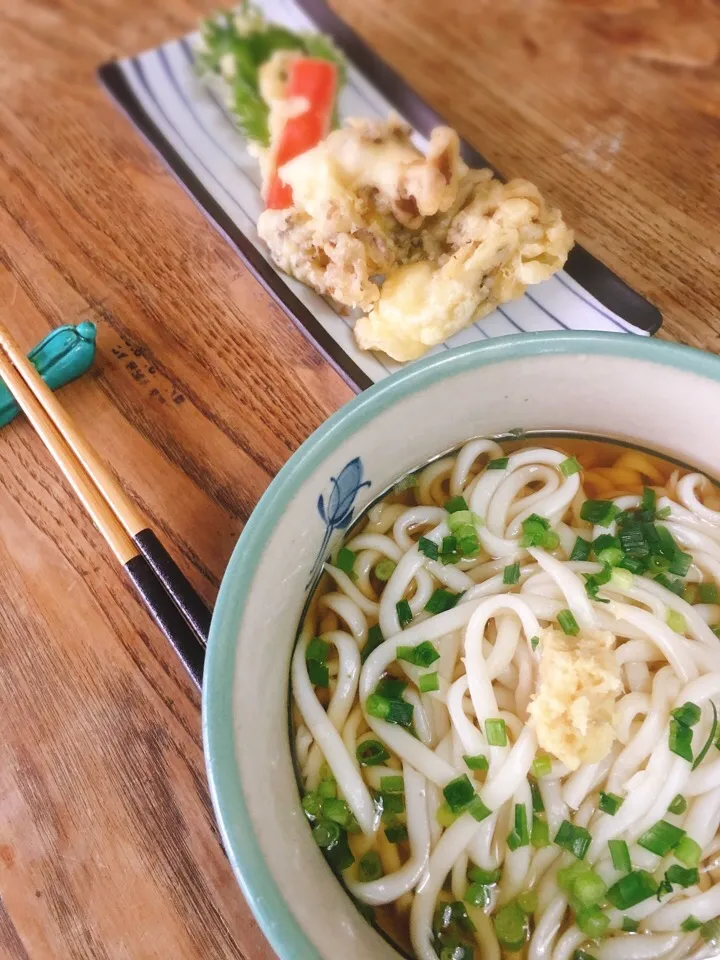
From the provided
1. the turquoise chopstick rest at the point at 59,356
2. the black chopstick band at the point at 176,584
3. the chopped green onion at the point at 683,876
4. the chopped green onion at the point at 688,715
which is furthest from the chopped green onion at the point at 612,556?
the turquoise chopstick rest at the point at 59,356

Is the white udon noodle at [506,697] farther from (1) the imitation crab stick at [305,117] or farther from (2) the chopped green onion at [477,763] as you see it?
(1) the imitation crab stick at [305,117]

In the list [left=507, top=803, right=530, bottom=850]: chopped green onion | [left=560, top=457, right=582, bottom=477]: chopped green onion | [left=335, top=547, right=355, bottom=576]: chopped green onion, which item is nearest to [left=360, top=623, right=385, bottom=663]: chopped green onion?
[left=335, top=547, right=355, bottom=576]: chopped green onion

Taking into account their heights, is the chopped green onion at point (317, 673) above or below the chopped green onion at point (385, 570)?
below

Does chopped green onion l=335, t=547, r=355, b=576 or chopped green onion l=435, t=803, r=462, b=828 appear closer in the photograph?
chopped green onion l=435, t=803, r=462, b=828

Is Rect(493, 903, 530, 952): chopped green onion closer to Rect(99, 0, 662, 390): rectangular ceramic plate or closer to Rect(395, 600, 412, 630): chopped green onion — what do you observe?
Rect(395, 600, 412, 630): chopped green onion

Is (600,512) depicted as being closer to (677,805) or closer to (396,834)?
(677,805)
